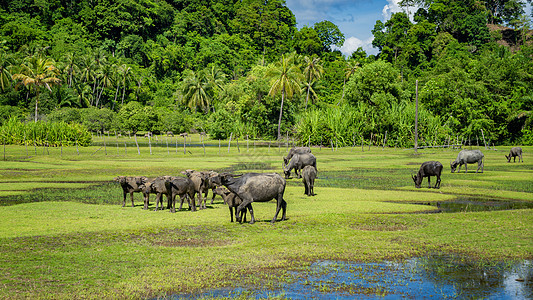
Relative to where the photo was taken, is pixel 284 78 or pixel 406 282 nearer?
pixel 406 282

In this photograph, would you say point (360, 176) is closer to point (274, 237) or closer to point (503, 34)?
point (274, 237)

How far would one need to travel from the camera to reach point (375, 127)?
212ft

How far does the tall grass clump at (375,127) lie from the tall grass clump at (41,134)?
91.5 ft

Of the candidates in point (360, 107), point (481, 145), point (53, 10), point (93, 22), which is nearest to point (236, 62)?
point (93, 22)

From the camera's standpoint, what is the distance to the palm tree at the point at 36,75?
247ft

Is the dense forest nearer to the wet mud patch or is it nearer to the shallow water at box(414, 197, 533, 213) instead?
the shallow water at box(414, 197, 533, 213)

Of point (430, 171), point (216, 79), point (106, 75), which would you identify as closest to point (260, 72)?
point (216, 79)

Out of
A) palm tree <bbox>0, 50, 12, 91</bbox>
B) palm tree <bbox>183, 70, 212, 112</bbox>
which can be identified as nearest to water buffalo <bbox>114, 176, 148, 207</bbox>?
palm tree <bbox>0, 50, 12, 91</bbox>

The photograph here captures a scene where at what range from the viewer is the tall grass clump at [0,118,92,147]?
56.0m

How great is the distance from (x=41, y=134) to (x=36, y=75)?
83.2 feet

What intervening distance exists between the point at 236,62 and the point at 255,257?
117086mm

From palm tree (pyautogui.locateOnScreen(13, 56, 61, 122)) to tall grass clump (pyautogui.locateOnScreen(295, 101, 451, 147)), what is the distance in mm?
41792

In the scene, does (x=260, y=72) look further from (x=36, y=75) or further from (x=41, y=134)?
(x=41, y=134)

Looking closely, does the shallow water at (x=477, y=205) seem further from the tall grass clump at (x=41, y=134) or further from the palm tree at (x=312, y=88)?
the palm tree at (x=312, y=88)
